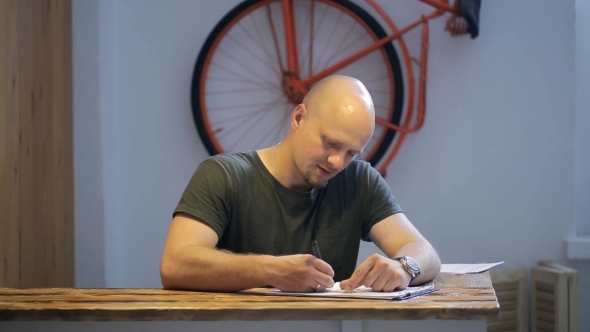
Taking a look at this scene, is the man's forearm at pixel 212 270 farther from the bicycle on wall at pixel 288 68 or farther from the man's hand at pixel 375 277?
the bicycle on wall at pixel 288 68

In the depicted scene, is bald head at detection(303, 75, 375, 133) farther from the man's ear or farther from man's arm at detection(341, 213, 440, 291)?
man's arm at detection(341, 213, 440, 291)

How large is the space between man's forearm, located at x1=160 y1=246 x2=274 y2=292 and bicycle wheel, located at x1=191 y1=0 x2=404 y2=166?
4.93 ft

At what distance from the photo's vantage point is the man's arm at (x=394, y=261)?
164 centimetres

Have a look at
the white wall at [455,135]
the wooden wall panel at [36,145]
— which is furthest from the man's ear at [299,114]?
the white wall at [455,135]


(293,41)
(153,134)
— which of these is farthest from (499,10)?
(153,134)

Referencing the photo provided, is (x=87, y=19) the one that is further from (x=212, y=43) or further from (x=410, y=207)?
(x=410, y=207)

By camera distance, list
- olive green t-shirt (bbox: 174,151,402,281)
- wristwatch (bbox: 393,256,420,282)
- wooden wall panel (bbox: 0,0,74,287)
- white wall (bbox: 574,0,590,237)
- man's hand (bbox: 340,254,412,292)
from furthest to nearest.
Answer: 1. white wall (bbox: 574,0,590,237)
2. wooden wall panel (bbox: 0,0,74,287)
3. olive green t-shirt (bbox: 174,151,402,281)
4. wristwatch (bbox: 393,256,420,282)
5. man's hand (bbox: 340,254,412,292)

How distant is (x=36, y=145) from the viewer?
2.66m

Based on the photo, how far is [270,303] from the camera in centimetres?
138

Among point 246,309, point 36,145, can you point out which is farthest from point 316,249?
point 36,145

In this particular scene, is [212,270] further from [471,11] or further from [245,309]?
[471,11]

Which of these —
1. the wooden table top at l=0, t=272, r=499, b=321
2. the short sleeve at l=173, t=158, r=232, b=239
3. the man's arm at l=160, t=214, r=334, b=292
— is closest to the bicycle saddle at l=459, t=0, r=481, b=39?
the short sleeve at l=173, t=158, r=232, b=239

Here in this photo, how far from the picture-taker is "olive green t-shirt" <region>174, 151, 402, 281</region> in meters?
2.03

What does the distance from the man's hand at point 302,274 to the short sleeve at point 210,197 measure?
34 cm
